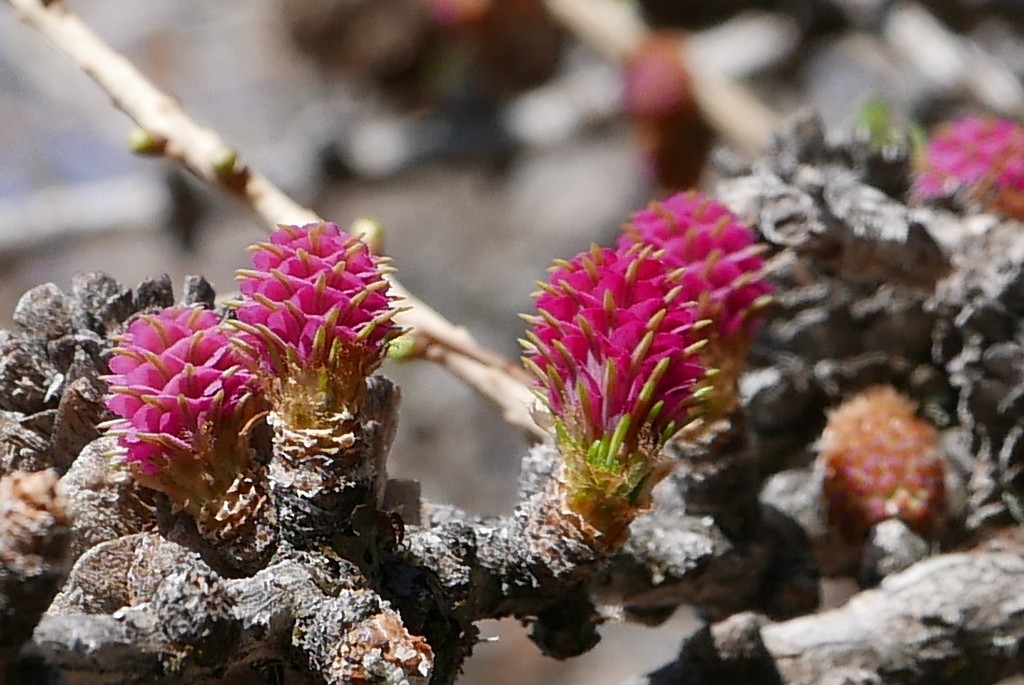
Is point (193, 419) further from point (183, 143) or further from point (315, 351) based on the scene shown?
point (183, 143)

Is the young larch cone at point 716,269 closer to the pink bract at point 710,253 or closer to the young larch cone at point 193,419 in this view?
the pink bract at point 710,253

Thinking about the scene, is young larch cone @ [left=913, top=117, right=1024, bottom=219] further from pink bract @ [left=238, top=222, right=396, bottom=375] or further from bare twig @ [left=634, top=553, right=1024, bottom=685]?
pink bract @ [left=238, top=222, right=396, bottom=375]

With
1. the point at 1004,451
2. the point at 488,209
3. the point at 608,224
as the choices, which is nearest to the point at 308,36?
the point at 488,209

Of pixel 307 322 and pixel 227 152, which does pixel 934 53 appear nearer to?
pixel 227 152

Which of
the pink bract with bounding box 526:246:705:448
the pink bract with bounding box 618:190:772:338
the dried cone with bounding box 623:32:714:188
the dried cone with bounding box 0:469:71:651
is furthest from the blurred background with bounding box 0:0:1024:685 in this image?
the dried cone with bounding box 0:469:71:651

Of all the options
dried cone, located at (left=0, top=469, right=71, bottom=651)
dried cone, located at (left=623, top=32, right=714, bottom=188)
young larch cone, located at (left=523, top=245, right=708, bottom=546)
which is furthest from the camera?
dried cone, located at (left=623, top=32, right=714, bottom=188)

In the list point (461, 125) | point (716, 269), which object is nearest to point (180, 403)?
point (716, 269)
